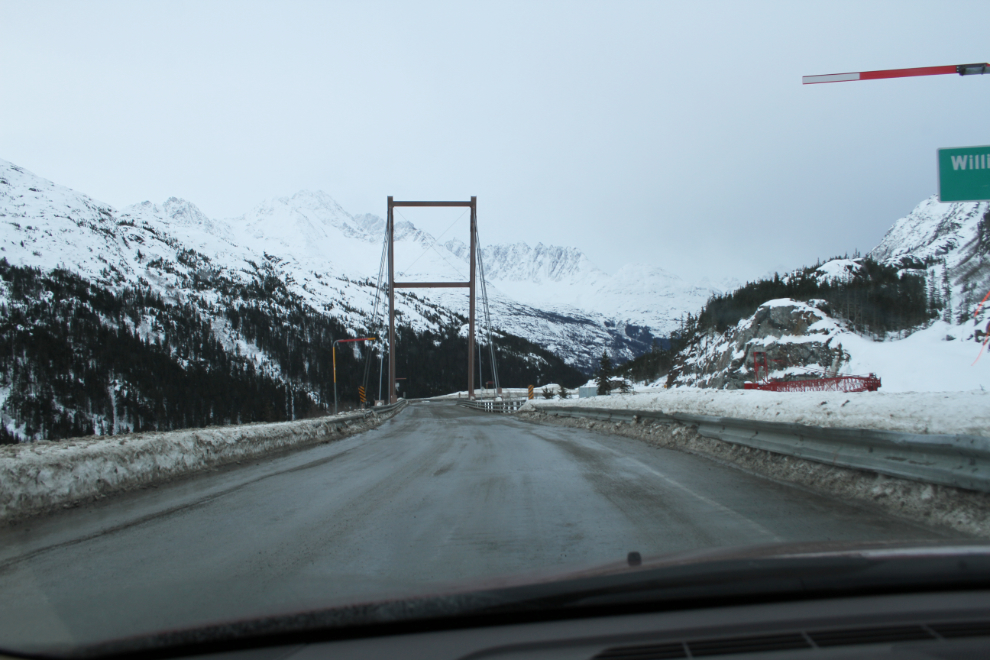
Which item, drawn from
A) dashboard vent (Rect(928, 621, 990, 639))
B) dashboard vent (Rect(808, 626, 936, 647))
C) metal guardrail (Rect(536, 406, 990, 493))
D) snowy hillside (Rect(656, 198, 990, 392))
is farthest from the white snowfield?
snowy hillside (Rect(656, 198, 990, 392))

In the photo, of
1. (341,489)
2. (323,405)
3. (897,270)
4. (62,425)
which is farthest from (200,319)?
(341,489)

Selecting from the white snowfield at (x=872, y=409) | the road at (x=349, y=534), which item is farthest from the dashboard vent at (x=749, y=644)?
the white snowfield at (x=872, y=409)

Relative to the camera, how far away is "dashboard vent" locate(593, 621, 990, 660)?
205cm

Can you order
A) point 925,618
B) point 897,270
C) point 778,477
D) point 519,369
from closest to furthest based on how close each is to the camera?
point 925,618 < point 778,477 < point 897,270 < point 519,369

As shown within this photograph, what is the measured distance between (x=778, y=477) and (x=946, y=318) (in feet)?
225

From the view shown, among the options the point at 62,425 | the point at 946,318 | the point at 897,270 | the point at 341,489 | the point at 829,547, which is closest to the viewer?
the point at 829,547

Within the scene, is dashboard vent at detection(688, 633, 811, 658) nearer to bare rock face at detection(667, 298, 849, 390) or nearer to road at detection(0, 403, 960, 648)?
road at detection(0, 403, 960, 648)

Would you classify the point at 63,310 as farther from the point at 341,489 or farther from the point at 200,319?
the point at 341,489

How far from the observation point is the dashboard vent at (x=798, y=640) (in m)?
2.05

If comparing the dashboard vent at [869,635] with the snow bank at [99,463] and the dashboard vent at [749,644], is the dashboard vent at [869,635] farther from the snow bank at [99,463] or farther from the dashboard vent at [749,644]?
the snow bank at [99,463]

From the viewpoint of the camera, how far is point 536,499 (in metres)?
7.02

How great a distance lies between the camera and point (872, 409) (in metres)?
9.28

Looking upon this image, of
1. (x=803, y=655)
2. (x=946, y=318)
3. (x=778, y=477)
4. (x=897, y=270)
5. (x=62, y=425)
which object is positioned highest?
(x=897, y=270)

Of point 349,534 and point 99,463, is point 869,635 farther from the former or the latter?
point 99,463
